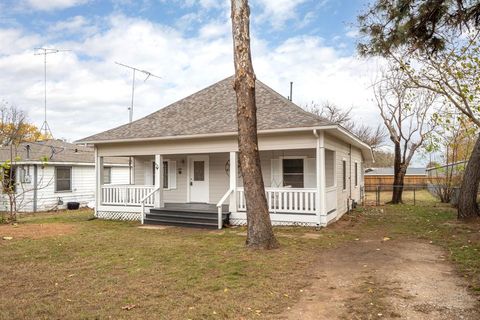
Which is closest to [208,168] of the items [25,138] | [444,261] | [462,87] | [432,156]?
[444,261]

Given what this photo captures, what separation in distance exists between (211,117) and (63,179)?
10.7 m

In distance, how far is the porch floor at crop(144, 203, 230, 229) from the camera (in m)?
11.4

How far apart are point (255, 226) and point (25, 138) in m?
37.9

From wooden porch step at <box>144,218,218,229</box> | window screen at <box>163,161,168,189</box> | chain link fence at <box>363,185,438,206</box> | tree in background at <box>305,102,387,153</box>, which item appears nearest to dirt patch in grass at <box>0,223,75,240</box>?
wooden porch step at <box>144,218,218,229</box>

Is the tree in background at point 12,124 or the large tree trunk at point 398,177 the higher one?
the tree in background at point 12,124

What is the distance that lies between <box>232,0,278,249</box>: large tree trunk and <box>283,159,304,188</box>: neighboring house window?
4.99 m

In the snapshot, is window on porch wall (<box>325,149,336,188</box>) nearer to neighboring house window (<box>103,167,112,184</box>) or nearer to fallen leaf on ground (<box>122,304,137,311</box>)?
fallen leaf on ground (<box>122,304,137,311</box>)

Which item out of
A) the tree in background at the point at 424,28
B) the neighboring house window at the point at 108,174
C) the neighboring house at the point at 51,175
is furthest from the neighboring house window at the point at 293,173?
the neighboring house window at the point at 108,174

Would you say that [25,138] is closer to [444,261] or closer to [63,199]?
[63,199]

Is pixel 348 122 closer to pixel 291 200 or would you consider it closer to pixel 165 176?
pixel 165 176

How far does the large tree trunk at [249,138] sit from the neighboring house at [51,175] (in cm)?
1235

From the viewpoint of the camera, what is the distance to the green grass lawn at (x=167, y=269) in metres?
4.38

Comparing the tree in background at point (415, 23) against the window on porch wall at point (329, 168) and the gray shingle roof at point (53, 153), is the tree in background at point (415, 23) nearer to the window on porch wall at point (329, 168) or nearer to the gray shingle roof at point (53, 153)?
the window on porch wall at point (329, 168)

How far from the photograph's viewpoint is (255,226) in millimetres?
7645
